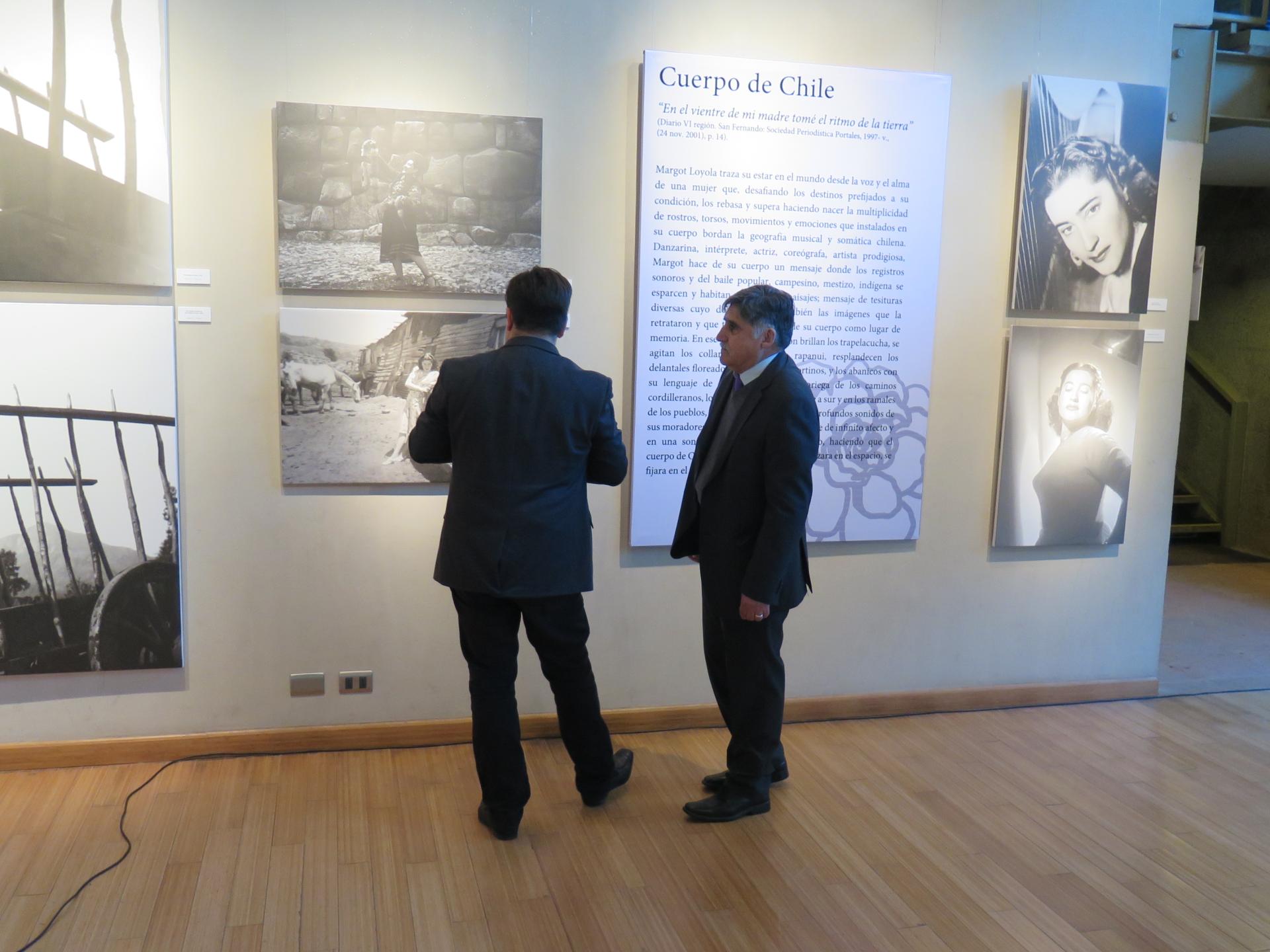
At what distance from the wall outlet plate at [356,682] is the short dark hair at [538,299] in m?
1.58

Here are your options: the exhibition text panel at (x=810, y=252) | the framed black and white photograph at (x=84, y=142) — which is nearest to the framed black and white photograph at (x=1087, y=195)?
the exhibition text panel at (x=810, y=252)

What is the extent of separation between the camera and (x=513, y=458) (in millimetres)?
2871

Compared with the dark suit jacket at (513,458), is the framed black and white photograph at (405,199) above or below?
above

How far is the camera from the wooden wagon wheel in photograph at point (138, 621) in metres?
3.52

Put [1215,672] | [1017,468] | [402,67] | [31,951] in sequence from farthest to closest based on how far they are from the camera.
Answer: [1215,672] → [1017,468] → [402,67] → [31,951]

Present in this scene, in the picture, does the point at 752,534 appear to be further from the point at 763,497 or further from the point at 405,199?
the point at 405,199

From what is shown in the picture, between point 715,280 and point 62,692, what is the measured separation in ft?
9.10

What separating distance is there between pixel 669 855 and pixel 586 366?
1.74 m

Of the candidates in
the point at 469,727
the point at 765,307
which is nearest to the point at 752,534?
the point at 765,307

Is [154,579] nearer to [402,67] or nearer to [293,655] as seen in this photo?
[293,655]

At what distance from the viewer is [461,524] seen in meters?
2.93

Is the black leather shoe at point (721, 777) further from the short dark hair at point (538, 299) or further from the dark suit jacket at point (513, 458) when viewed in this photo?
the short dark hair at point (538, 299)

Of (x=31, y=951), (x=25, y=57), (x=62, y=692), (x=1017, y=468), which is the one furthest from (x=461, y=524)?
(x=1017, y=468)

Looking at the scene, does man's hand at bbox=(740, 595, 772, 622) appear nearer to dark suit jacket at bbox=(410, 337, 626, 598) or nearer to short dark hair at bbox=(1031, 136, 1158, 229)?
dark suit jacket at bbox=(410, 337, 626, 598)
